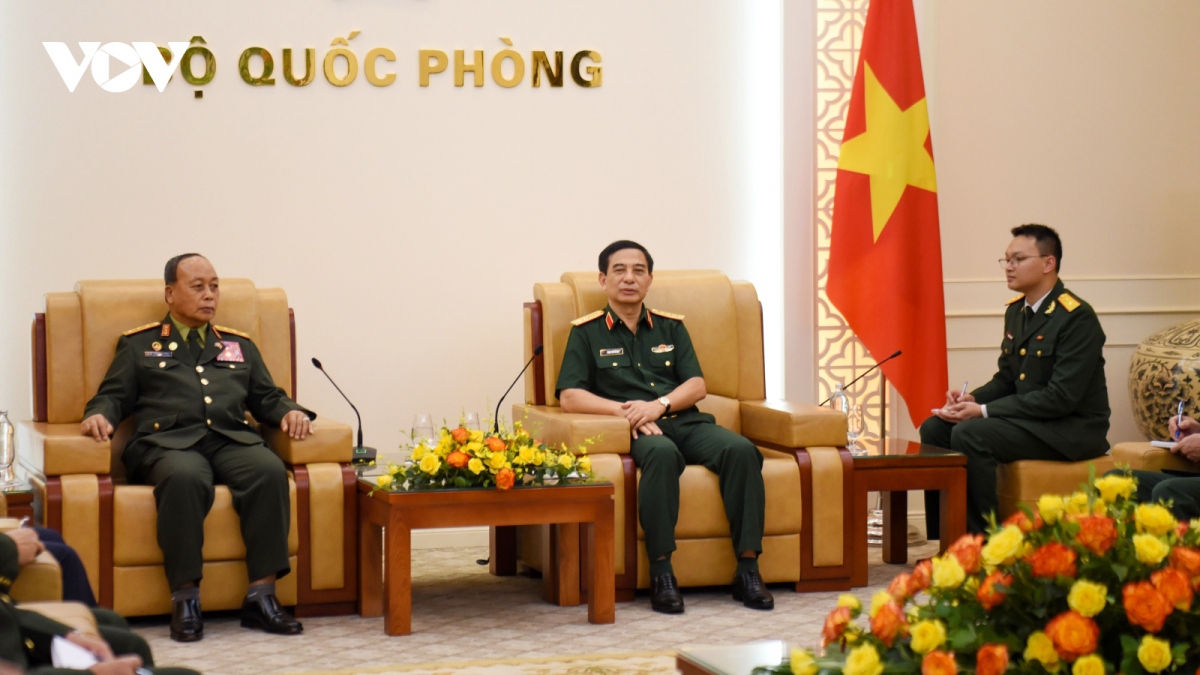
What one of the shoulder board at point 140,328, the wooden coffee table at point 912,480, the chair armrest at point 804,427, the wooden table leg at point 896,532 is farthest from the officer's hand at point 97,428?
the wooden table leg at point 896,532

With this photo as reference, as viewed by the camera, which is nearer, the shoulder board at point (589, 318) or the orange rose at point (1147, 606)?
the orange rose at point (1147, 606)

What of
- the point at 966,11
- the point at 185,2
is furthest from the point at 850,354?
the point at 185,2

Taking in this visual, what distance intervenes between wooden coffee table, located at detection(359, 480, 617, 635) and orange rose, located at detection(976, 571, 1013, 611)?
2460mm

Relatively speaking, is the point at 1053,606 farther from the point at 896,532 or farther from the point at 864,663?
the point at 896,532

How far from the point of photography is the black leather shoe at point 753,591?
14.0 ft

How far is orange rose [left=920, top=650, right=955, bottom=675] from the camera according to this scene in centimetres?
153

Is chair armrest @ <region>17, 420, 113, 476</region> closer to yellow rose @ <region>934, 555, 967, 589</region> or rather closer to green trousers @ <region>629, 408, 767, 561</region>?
green trousers @ <region>629, 408, 767, 561</region>

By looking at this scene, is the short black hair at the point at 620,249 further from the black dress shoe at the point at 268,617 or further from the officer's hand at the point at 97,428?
the officer's hand at the point at 97,428

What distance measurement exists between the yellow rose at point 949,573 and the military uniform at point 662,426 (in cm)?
265

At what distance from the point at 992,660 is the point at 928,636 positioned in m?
0.08

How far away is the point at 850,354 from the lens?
5.68 meters

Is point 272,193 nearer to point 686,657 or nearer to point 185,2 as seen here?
point 185,2

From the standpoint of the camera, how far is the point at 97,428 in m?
4.02

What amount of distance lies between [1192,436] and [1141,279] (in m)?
1.91
